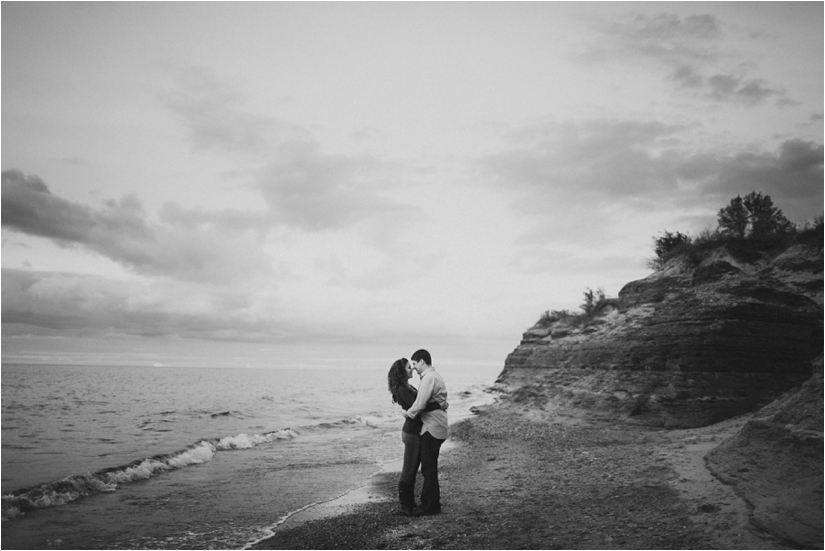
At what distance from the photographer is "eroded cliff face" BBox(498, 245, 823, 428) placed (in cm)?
1691

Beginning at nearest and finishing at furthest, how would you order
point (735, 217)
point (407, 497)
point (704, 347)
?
point (407, 497)
point (704, 347)
point (735, 217)

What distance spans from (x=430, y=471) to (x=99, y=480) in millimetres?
9395

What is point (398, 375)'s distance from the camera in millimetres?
8508

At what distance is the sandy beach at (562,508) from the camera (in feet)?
20.6

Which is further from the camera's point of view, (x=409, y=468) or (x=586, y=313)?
(x=586, y=313)

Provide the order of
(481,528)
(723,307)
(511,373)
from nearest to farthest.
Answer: (481,528), (723,307), (511,373)

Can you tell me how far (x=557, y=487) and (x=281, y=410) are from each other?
102 feet

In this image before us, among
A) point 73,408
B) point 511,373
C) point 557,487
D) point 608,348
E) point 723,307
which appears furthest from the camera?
point 511,373

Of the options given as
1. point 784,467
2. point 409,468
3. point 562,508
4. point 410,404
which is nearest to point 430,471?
point 409,468

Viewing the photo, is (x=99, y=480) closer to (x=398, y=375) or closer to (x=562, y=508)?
(x=398, y=375)

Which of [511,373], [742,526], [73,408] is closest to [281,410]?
[73,408]

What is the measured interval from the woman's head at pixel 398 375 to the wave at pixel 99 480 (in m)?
8.21

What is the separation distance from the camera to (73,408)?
32625mm

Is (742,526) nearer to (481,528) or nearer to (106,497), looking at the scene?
(481,528)
